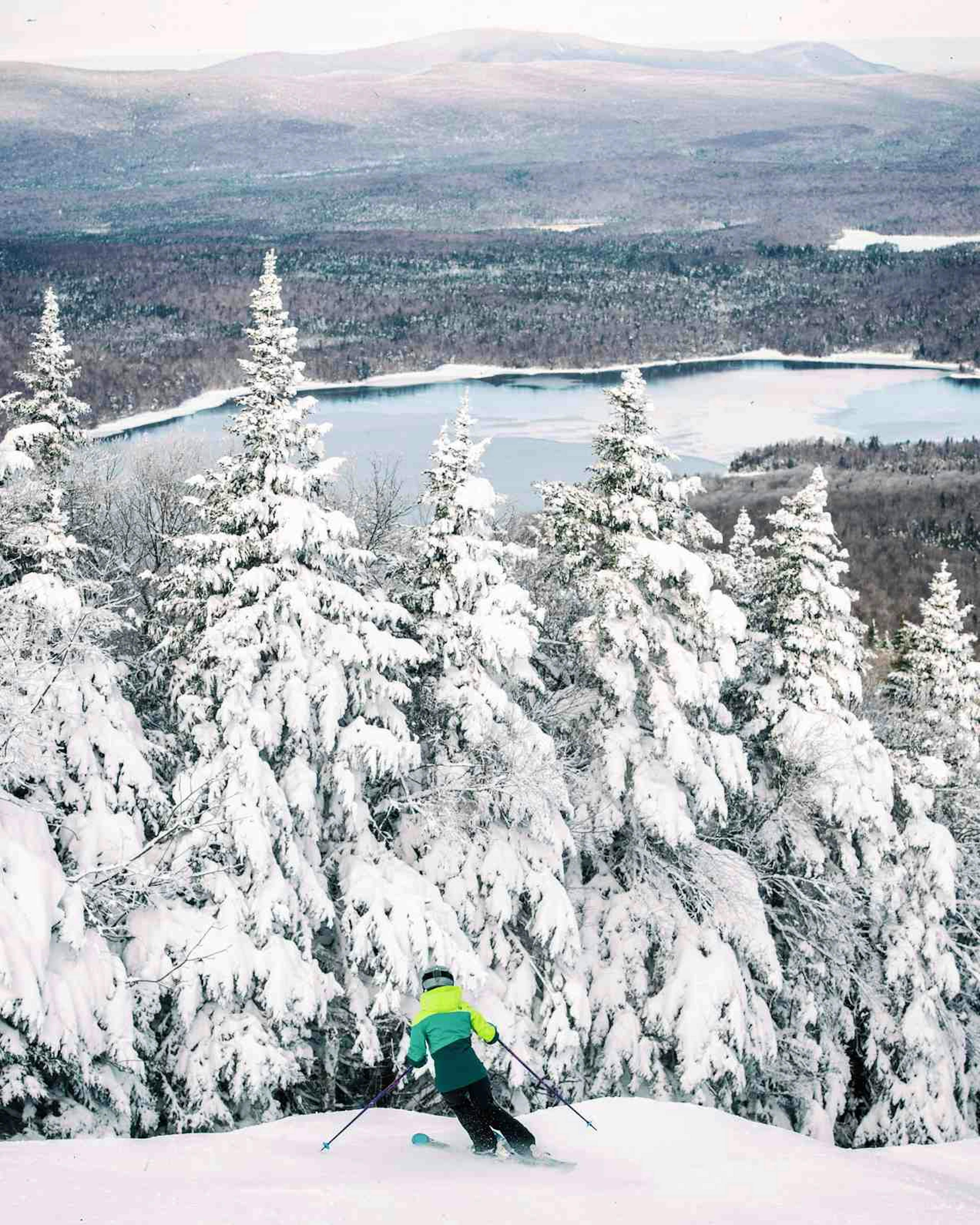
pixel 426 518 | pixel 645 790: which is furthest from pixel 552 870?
pixel 426 518

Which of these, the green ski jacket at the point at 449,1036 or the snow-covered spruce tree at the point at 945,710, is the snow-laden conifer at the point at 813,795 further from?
the green ski jacket at the point at 449,1036

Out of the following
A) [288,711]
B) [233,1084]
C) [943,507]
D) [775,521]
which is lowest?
[943,507]

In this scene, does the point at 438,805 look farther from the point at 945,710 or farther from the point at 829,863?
the point at 945,710

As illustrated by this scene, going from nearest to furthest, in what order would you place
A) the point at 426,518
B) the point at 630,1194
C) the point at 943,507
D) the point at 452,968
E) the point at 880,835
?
the point at 630,1194 → the point at 452,968 → the point at 880,835 → the point at 426,518 → the point at 943,507

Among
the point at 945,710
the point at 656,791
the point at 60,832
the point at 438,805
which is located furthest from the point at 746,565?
the point at 60,832

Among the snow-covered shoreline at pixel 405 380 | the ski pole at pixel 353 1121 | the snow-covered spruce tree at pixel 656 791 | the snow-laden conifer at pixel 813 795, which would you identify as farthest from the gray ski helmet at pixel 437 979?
the snow-covered shoreline at pixel 405 380

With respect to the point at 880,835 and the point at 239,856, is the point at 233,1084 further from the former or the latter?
the point at 880,835
